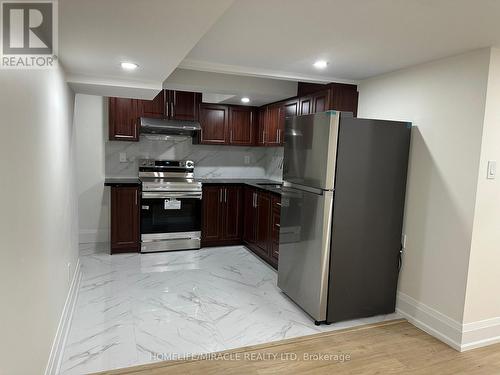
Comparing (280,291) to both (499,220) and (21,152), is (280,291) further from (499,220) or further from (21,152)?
(21,152)

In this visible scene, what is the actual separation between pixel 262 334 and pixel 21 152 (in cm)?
208

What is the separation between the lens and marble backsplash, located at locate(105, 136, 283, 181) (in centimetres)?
487

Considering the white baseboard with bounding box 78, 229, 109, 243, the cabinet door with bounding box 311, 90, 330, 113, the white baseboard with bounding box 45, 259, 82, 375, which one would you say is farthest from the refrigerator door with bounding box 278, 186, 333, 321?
the white baseboard with bounding box 78, 229, 109, 243

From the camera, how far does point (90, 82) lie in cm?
286

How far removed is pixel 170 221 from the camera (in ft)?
15.3

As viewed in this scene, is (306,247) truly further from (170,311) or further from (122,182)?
(122,182)

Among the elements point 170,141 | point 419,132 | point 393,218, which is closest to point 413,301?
point 393,218

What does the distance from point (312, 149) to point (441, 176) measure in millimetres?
1040

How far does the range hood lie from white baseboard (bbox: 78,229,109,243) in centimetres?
154

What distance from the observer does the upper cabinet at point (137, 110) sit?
4.53 metres

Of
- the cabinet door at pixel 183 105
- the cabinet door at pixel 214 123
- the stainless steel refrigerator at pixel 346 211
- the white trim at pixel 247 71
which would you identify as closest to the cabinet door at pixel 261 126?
the cabinet door at pixel 214 123

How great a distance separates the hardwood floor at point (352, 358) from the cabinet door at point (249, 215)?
2.17m

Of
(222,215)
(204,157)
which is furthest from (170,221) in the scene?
(204,157)

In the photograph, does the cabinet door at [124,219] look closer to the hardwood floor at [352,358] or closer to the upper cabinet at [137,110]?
the upper cabinet at [137,110]
